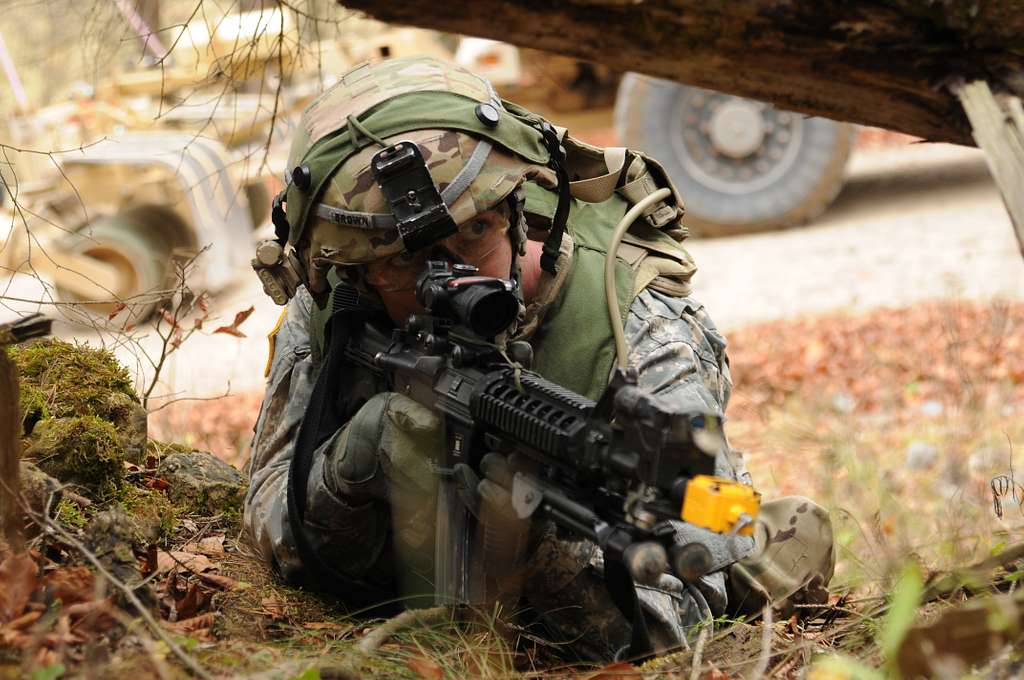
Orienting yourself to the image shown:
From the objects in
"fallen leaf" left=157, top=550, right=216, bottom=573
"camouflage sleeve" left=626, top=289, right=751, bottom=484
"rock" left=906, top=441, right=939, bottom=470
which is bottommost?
"rock" left=906, top=441, right=939, bottom=470

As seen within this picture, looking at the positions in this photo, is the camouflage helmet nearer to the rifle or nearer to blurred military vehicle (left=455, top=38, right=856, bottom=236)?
the rifle

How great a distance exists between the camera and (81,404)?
10.9ft

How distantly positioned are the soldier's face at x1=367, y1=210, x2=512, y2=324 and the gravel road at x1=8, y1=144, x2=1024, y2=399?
4.76 meters

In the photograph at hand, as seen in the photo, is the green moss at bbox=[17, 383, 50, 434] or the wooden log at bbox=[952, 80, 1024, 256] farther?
the green moss at bbox=[17, 383, 50, 434]

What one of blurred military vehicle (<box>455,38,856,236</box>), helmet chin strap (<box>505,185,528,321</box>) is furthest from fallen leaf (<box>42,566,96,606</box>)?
blurred military vehicle (<box>455,38,856,236</box>)

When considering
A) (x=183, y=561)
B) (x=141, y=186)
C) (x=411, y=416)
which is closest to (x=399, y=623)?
(x=411, y=416)

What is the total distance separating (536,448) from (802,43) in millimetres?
1055

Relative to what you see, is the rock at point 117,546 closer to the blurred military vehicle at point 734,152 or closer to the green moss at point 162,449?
the green moss at point 162,449

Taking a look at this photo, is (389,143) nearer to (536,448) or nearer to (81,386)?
(536,448)

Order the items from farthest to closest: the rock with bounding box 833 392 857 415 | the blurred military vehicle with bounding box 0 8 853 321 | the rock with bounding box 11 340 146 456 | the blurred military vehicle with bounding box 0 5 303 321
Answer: the blurred military vehicle with bounding box 0 8 853 321 → the blurred military vehicle with bounding box 0 5 303 321 → the rock with bounding box 833 392 857 415 → the rock with bounding box 11 340 146 456

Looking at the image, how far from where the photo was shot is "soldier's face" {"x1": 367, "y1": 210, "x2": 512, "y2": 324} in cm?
283

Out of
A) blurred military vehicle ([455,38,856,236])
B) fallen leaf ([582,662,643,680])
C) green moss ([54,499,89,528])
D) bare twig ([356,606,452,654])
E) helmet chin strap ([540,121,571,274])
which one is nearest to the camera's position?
fallen leaf ([582,662,643,680])

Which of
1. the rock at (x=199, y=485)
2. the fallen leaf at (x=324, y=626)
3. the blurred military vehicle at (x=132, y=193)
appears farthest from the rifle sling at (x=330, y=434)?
the blurred military vehicle at (x=132, y=193)

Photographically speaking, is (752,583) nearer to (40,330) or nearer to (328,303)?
(328,303)
